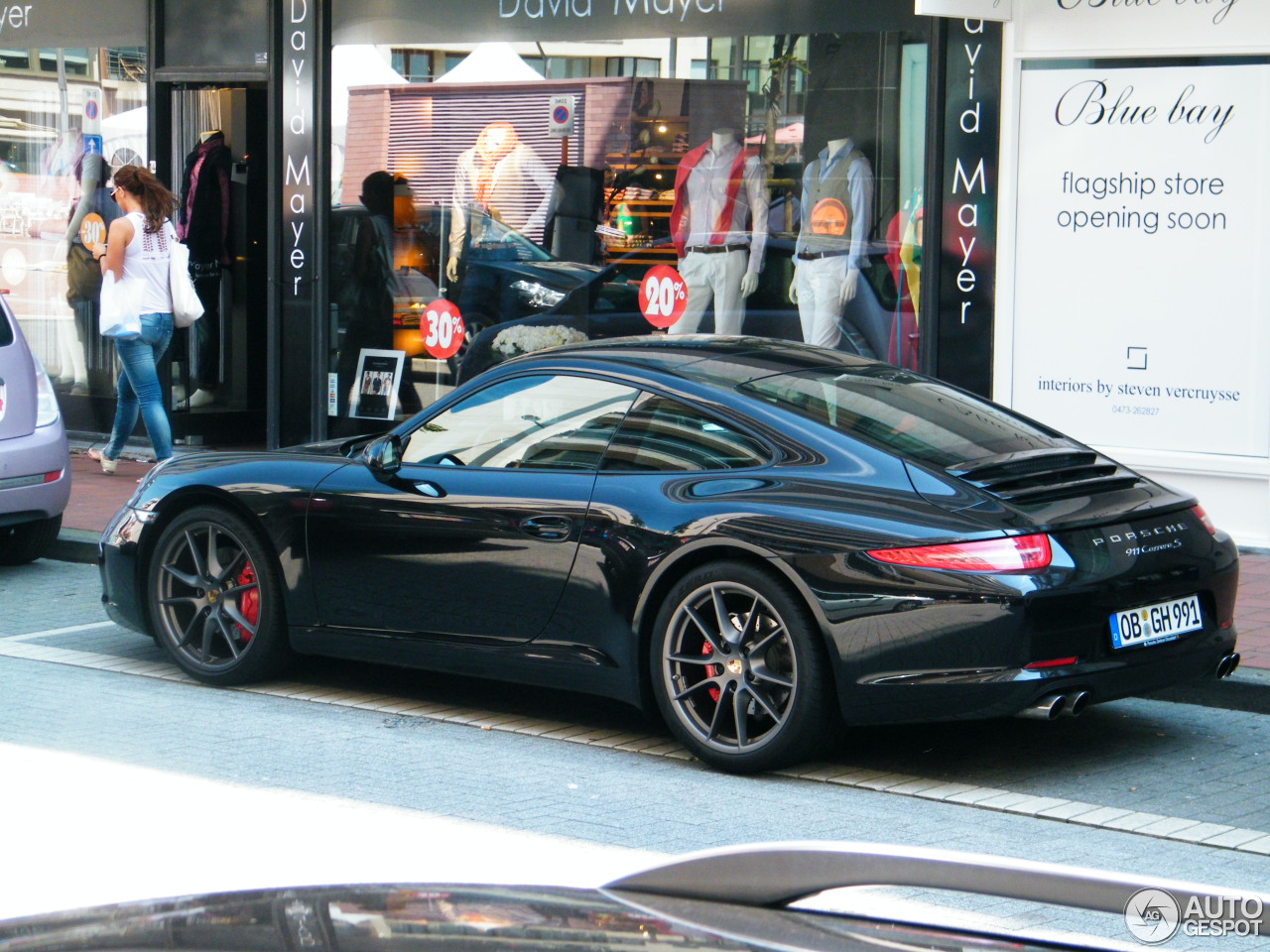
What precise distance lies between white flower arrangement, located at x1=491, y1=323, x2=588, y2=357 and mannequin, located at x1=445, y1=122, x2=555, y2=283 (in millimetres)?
503

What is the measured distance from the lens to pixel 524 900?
1.81 meters

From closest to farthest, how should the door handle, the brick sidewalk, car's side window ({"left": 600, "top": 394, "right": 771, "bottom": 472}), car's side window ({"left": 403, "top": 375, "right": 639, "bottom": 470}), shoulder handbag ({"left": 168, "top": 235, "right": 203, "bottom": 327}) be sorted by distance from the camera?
car's side window ({"left": 600, "top": 394, "right": 771, "bottom": 472}), the door handle, car's side window ({"left": 403, "top": 375, "right": 639, "bottom": 470}), the brick sidewalk, shoulder handbag ({"left": 168, "top": 235, "right": 203, "bottom": 327})

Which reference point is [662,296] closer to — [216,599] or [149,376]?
[149,376]

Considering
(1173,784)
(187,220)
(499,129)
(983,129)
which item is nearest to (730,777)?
(1173,784)

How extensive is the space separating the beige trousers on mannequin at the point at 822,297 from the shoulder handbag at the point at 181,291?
4135mm

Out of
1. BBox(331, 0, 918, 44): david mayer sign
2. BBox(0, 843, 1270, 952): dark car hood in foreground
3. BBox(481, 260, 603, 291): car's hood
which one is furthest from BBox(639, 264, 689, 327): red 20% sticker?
BBox(0, 843, 1270, 952): dark car hood in foreground

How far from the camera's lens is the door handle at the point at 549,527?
5.84 meters

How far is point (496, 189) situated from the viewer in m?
12.4

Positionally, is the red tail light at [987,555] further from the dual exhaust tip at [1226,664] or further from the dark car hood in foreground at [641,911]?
the dark car hood in foreground at [641,911]

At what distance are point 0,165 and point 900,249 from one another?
833 centimetres

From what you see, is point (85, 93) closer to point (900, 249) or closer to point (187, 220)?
point (187, 220)

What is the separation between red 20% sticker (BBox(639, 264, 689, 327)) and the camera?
11.6 metres

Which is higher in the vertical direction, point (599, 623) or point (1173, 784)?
point (599, 623)

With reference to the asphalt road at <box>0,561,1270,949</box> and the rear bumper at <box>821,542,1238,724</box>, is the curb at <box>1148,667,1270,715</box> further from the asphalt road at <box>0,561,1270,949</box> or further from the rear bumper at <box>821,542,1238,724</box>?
the rear bumper at <box>821,542,1238,724</box>
